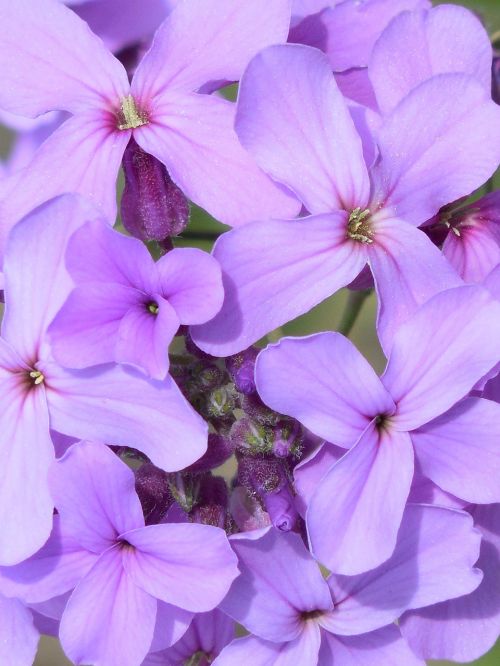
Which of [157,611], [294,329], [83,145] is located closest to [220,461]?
[157,611]

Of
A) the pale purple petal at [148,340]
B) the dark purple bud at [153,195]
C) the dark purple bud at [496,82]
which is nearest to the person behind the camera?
the pale purple petal at [148,340]

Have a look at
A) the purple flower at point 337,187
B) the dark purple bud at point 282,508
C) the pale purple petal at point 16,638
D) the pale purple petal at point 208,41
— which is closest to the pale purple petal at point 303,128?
the purple flower at point 337,187

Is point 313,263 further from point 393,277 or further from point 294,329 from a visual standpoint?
point 294,329

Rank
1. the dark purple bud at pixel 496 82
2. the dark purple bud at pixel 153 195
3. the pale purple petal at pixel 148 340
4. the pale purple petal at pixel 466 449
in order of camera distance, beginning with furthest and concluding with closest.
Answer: the dark purple bud at pixel 496 82 < the dark purple bud at pixel 153 195 < the pale purple petal at pixel 466 449 < the pale purple petal at pixel 148 340

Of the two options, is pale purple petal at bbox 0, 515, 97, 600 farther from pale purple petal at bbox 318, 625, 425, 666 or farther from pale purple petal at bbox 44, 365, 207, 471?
pale purple petal at bbox 318, 625, 425, 666

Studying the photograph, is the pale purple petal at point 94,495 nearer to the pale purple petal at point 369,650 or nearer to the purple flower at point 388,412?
the purple flower at point 388,412
